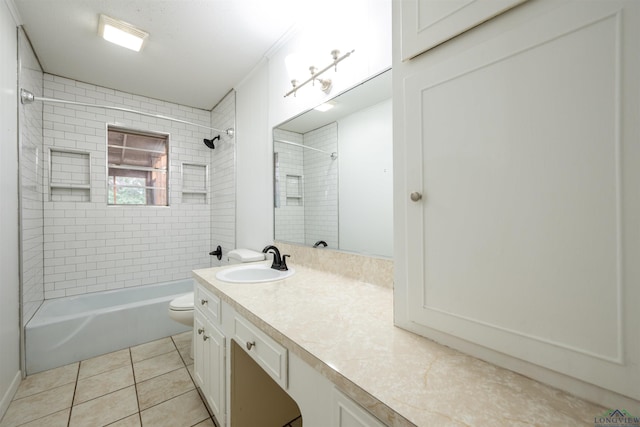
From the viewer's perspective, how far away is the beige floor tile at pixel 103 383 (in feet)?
5.85

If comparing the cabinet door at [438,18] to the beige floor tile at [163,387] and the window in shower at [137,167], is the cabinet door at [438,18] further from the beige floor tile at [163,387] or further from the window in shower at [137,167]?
the window in shower at [137,167]

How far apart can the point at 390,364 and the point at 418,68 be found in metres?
0.86

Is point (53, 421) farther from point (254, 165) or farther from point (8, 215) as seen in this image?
point (254, 165)

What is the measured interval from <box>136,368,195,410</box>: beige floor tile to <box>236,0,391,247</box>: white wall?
118 cm

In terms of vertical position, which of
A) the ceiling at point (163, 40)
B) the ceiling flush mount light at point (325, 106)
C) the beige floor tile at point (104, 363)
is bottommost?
the beige floor tile at point (104, 363)

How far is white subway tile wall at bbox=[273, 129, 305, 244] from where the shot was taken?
200cm

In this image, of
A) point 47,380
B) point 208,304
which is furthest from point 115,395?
point 208,304

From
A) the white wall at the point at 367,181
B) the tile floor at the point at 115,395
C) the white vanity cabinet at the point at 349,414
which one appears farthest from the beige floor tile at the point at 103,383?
the white vanity cabinet at the point at 349,414

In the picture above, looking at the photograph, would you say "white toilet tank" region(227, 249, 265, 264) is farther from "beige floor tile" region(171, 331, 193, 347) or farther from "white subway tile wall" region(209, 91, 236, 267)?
"beige floor tile" region(171, 331, 193, 347)

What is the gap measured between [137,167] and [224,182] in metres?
1.06

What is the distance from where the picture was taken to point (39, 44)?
2178 millimetres

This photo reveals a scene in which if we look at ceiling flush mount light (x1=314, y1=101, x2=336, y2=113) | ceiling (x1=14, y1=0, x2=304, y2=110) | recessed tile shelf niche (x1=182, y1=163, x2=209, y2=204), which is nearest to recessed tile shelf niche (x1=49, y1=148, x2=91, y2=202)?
ceiling (x1=14, y1=0, x2=304, y2=110)

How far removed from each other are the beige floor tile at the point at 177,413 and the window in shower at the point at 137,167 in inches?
91.5

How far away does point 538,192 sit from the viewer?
58 centimetres
